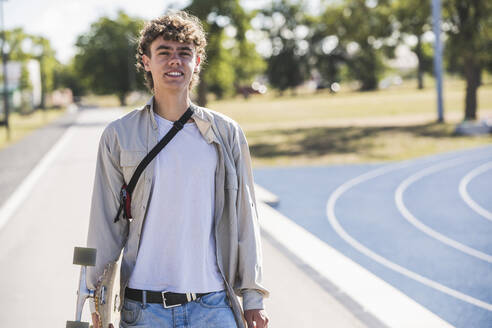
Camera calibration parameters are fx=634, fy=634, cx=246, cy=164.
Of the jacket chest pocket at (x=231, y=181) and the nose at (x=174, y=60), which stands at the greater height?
the nose at (x=174, y=60)

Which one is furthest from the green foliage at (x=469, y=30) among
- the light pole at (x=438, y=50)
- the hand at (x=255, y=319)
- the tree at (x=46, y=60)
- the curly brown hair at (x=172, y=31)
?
the tree at (x=46, y=60)

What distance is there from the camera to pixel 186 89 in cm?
274

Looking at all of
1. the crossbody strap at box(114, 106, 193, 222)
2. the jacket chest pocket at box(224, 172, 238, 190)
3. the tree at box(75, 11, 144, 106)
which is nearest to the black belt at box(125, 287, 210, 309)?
the crossbody strap at box(114, 106, 193, 222)

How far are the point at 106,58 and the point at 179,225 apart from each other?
86288 millimetres

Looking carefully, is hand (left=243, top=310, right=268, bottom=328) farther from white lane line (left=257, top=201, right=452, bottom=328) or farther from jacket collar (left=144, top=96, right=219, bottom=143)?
white lane line (left=257, top=201, right=452, bottom=328)

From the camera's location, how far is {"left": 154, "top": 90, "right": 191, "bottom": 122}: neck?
8.87 feet

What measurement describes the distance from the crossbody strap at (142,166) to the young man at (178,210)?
0.02 m

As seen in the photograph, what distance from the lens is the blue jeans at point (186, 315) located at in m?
2.56

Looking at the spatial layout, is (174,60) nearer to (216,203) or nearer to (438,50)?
(216,203)

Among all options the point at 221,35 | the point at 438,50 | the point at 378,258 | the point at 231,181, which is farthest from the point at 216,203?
the point at 221,35

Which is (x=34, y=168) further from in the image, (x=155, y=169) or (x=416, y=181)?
(x=155, y=169)

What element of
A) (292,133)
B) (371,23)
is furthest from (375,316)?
(371,23)

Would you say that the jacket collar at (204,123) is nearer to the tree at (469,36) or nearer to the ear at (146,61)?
the ear at (146,61)

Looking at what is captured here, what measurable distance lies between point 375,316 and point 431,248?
3.62m
